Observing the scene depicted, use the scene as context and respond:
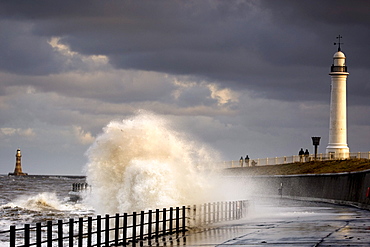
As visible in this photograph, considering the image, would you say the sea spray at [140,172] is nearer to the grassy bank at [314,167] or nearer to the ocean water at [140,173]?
the ocean water at [140,173]

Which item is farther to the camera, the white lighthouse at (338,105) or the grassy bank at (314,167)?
the white lighthouse at (338,105)

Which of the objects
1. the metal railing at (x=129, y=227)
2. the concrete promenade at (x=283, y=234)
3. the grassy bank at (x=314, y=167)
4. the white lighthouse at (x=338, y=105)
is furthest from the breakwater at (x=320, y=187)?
the white lighthouse at (x=338, y=105)

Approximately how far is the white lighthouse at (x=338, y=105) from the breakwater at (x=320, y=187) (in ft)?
59.0

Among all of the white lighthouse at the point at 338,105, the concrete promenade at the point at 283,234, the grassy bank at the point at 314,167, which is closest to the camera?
the concrete promenade at the point at 283,234

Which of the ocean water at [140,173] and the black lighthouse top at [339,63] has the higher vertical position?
the black lighthouse top at [339,63]

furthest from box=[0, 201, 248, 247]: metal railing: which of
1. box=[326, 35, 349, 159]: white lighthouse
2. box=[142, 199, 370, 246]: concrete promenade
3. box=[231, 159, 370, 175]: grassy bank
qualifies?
box=[326, 35, 349, 159]: white lighthouse

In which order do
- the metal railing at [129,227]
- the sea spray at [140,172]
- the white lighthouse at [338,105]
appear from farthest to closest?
1. the white lighthouse at [338,105]
2. the sea spray at [140,172]
3. the metal railing at [129,227]

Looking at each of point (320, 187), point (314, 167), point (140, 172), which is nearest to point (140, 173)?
point (140, 172)

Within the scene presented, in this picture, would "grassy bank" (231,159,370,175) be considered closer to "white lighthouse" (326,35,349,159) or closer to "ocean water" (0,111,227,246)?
"white lighthouse" (326,35,349,159)

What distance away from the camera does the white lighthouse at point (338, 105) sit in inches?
3344

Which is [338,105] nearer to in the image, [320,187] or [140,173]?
[320,187]

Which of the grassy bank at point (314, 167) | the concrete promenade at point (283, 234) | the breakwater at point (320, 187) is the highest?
the grassy bank at point (314, 167)

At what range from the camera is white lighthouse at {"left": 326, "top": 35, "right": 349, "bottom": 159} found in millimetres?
84938

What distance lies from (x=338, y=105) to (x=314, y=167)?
1212cm
